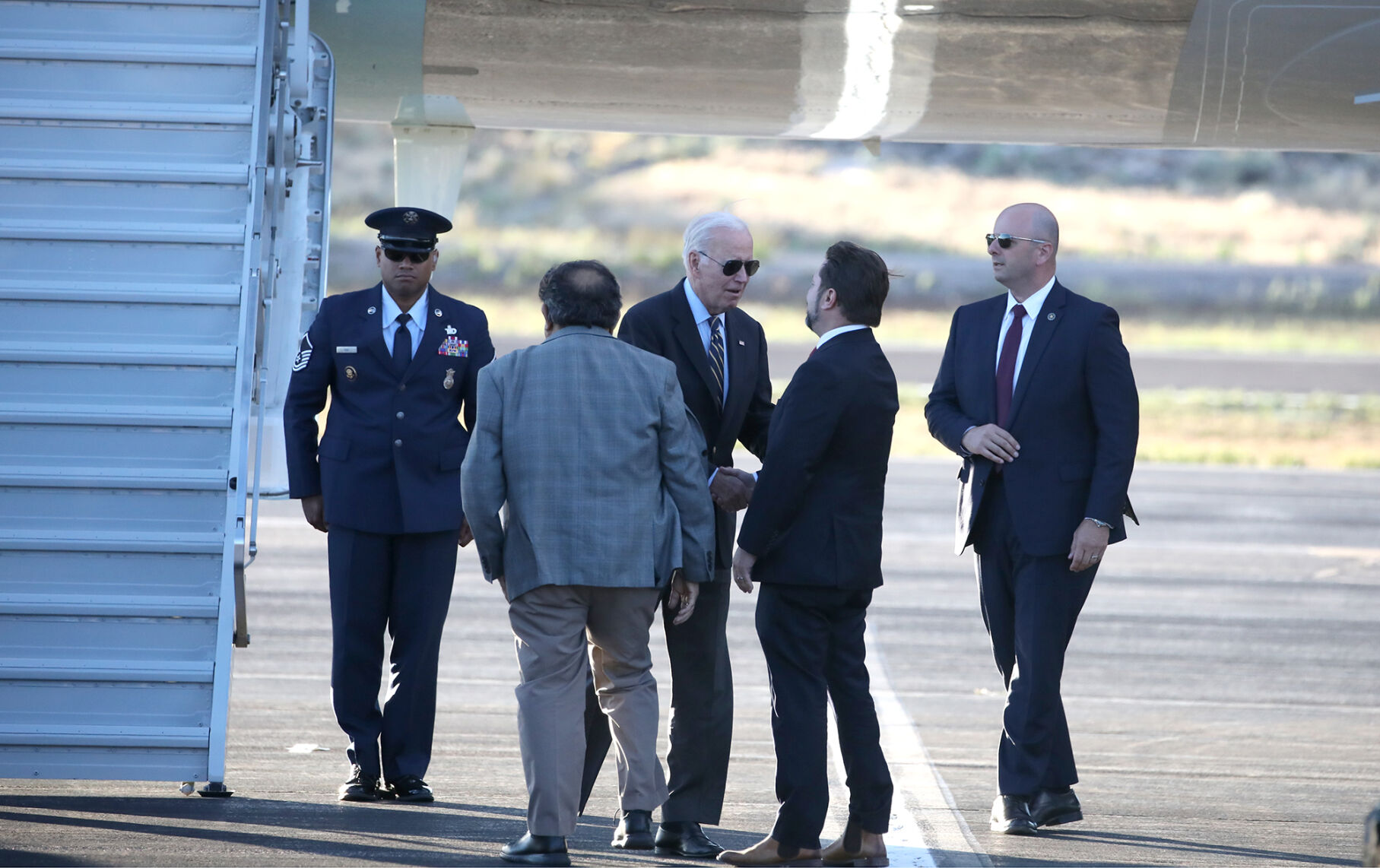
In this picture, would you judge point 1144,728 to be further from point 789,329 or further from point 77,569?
point 789,329

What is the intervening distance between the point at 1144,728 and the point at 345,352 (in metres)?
4.22

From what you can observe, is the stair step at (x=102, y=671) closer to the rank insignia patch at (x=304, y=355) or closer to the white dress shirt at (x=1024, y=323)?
the rank insignia patch at (x=304, y=355)

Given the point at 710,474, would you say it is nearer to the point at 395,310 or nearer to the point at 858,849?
the point at 858,849

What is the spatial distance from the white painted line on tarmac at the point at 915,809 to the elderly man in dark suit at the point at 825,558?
0.27m

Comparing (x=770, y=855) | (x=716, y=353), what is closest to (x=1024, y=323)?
(x=716, y=353)

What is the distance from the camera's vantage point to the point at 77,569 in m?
4.84

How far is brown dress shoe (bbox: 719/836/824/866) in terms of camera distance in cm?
425

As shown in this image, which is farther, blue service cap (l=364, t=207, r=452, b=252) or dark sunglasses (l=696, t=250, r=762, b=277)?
blue service cap (l=364, t=207, r=452, b=252)

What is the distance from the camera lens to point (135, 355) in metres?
5.03

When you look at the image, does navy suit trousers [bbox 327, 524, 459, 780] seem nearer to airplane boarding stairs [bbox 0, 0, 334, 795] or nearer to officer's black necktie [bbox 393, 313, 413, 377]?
airplane boarding stairs [bbox 0, 0, 334, 795]

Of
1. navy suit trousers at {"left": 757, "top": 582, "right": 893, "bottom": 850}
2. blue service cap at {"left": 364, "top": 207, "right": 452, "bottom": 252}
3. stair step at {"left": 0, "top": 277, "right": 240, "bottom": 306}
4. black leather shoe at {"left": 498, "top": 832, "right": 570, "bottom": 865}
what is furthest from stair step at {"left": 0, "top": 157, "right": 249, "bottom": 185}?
black leather shoe at {"left": 498, "top": 832, "right": 570, "bottom": 865}

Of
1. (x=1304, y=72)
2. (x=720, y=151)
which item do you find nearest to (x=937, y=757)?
(x=1304, y=72)

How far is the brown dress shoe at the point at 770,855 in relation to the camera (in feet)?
13.9

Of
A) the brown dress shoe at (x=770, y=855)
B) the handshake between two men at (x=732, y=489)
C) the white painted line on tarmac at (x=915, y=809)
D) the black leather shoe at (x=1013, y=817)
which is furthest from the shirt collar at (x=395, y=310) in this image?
the black leather shoe at (x=1013, y=817)
